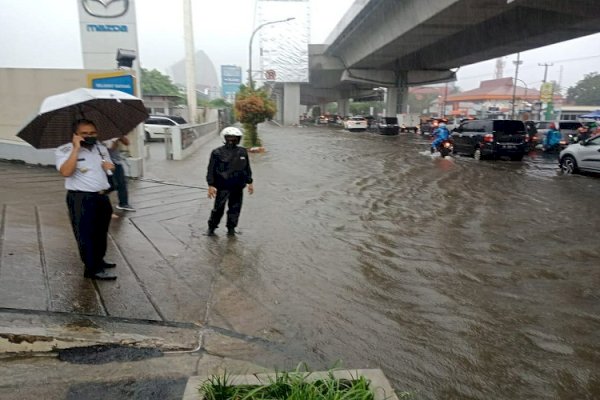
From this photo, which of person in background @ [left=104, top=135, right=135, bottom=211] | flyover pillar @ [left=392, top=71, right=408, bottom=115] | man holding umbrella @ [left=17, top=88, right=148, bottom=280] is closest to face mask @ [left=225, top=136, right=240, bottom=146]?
man holding umbrella @ [left=17, top=88, right=148, bottom=280]

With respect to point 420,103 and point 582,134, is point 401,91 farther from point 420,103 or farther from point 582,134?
point 420,103

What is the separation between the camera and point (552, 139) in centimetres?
2269

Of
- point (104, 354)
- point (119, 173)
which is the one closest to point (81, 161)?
point (104, 354)

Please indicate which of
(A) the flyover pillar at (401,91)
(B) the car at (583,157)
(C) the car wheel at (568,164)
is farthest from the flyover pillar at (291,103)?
(B) the car at (583,157)

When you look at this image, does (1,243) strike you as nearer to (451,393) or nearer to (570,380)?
(451,393)

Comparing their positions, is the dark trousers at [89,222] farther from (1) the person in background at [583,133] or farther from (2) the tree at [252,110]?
(1) the person in background at [583,133]

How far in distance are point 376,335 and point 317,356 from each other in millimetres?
672

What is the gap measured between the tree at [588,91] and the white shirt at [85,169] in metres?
104

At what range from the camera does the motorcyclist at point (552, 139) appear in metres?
22.6

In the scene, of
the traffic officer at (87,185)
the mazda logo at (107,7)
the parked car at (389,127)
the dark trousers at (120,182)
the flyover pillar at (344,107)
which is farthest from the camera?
the flyover pillar at (344,107)

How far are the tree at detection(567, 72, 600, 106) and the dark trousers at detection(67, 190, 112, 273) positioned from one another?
341 feet

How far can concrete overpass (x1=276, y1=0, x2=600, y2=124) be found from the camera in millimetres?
19250

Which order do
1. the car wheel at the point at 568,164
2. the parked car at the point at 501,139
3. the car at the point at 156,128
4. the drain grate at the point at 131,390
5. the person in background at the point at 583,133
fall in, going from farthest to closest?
the car at the point at 156,128 < the person in background at the point at 583,133 < the parked car at the point at 501,139 < the car wheel at the point at 568,164 < the drain grate at the point at 131,390

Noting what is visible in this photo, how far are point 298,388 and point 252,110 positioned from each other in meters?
17.3
